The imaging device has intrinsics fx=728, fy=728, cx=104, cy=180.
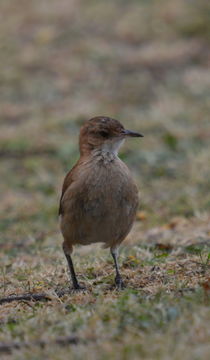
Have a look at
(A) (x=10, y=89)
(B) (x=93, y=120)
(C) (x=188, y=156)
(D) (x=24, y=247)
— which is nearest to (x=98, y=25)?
(A) (x=10, y=89)

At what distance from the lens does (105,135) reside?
630 centimetres

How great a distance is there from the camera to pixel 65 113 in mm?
14055

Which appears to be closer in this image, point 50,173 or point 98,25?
point 50,173

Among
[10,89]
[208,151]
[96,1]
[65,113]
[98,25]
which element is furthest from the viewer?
[96,1]

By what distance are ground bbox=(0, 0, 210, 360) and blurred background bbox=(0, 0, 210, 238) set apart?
0.03 metres

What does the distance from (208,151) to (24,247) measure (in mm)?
4088

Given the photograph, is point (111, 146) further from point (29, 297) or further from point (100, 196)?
point (29, 297)

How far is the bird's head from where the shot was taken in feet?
20.5

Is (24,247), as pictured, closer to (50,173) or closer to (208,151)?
(50,173)

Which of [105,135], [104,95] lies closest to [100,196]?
[105,135]

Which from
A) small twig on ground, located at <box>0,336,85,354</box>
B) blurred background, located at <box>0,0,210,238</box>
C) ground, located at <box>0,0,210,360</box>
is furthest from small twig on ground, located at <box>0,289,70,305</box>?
blurred background, located at <box>0,0,210,238</box>

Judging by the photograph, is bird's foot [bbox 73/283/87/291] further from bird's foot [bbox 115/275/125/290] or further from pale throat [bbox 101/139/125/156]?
pale throat [bbox 101/139/125/156]

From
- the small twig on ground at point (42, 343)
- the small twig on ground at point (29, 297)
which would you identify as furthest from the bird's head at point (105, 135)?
the small twig on ground at point (42, 343)

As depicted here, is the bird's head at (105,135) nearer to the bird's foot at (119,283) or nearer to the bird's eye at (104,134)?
the bird's eye at (104,134)
